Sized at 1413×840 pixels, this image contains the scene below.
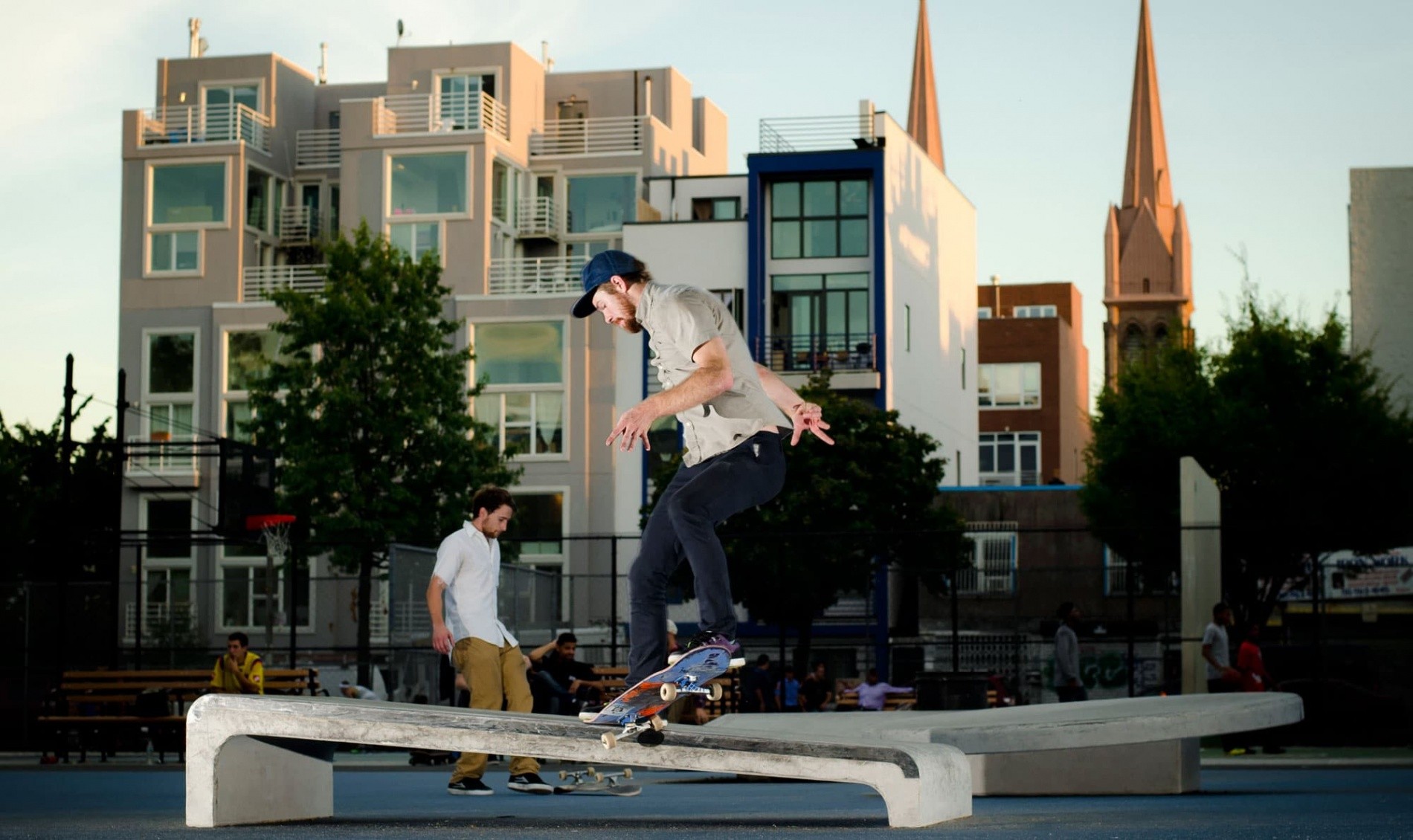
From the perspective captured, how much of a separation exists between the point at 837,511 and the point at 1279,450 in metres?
9.66

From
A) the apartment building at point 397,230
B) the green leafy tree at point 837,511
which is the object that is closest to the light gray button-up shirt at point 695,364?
the green leafy tree at point 837,511

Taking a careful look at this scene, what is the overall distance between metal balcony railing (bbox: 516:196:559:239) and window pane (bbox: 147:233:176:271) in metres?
11.0

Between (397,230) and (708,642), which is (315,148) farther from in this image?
(708,642)

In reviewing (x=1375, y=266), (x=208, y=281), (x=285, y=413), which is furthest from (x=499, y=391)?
(x=1375, y=266)

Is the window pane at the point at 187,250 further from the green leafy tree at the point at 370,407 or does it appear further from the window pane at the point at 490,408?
the green leafy tree at the point at 370,407

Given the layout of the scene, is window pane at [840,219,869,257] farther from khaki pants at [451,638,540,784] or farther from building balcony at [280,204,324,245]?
khaki pants at [451,638,540,784]

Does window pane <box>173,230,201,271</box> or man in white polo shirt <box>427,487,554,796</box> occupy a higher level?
window pane <box>173,230,201,271</box>

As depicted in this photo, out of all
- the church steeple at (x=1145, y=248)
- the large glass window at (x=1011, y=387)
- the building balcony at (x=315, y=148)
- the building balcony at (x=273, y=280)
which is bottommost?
the large glass window at (x=1011, y=387)

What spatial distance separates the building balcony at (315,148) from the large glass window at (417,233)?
19.4 ft

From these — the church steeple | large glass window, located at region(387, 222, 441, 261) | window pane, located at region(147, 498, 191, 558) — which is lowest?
window pane, located at region(147, 498, 191, 558)

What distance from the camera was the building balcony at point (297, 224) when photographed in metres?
57.3

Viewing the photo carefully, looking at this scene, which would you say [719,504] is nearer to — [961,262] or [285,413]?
[285,413]

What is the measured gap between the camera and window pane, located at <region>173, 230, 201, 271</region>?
180 feet

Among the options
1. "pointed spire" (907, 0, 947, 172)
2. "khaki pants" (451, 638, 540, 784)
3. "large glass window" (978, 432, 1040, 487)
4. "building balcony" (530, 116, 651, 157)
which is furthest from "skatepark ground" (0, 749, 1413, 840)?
"pointed spire" (907, 0, 947, 172)
